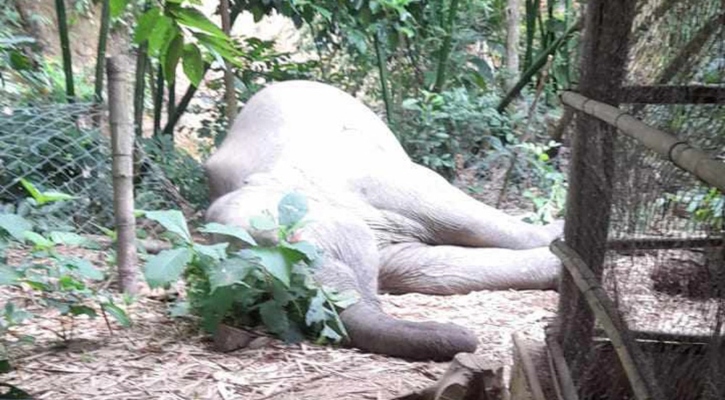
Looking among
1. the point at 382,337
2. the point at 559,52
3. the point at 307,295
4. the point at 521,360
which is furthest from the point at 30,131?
the point at 559,52

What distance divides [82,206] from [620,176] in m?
3.40

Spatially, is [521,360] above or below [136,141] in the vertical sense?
below

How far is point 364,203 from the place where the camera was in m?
4.55

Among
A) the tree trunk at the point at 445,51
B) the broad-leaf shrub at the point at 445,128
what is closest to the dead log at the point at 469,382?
the broad-leaf shrub at the point at 445,128

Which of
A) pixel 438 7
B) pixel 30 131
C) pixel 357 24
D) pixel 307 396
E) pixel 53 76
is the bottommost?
pixel 307 396

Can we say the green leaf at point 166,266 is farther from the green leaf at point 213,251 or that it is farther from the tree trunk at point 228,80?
the tree trunk at point 228,80

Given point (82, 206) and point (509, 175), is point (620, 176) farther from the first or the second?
point (509, 175)

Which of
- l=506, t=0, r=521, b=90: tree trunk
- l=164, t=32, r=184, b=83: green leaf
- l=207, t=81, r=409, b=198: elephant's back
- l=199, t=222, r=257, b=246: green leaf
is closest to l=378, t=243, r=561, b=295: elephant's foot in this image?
l=207, t=81, r=409, b=198: elephant's back

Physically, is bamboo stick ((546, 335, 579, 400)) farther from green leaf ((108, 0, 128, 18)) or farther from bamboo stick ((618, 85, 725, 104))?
green leaf ((108, 0, 128, 18))

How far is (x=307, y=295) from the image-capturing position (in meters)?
3.40

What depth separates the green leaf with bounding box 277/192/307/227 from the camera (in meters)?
3.48

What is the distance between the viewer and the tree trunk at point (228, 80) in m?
5.91

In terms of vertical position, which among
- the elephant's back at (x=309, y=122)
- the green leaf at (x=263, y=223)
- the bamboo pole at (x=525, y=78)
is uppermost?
the bamboo pole at (x=525, y=78)

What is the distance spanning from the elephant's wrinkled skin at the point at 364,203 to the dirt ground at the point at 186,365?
551mm
